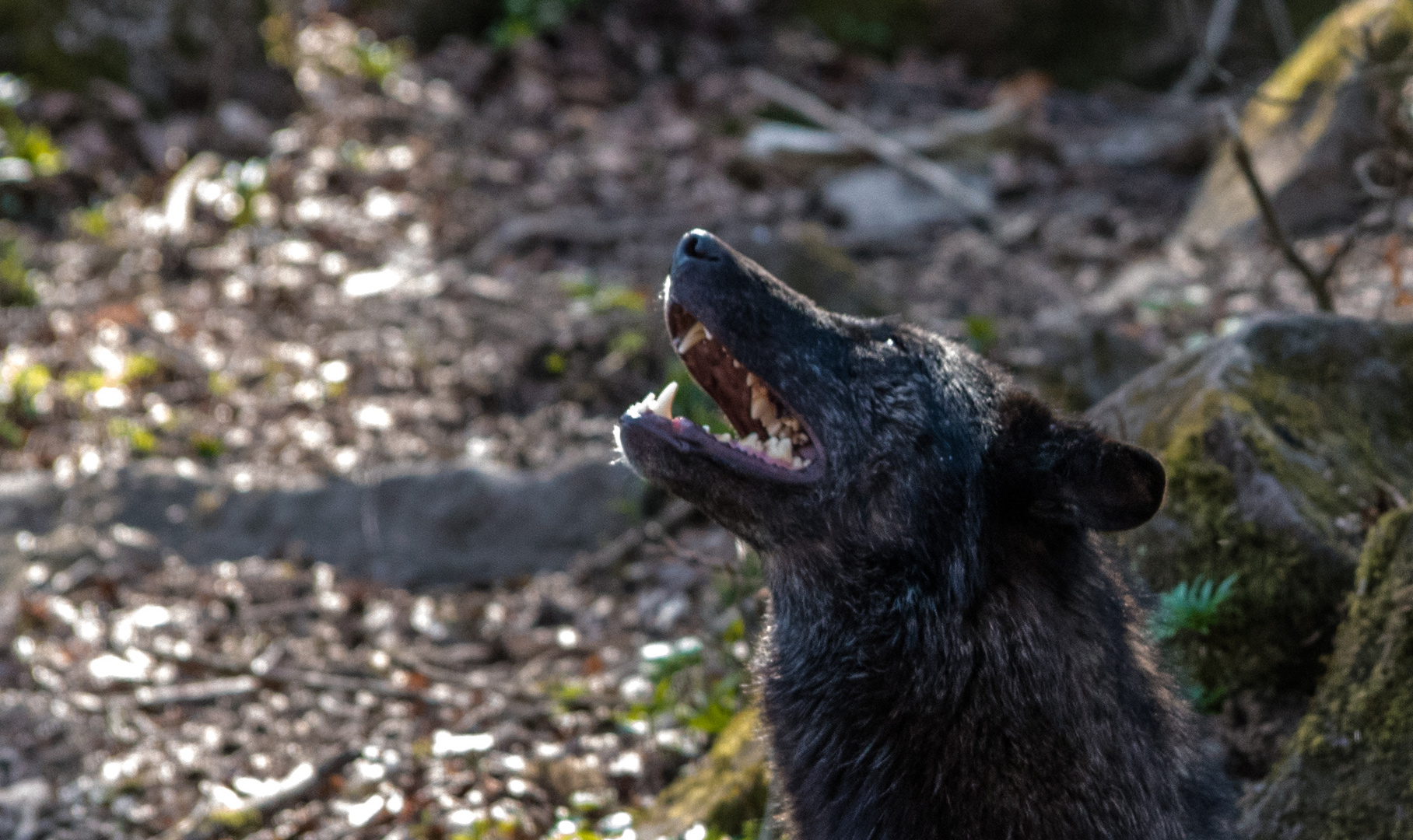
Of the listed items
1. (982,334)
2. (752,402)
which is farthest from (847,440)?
(982,334)

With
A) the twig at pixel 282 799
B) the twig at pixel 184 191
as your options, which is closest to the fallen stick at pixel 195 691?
the twig at pixel 282 799

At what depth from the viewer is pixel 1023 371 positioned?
6961 mm

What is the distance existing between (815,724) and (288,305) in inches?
273

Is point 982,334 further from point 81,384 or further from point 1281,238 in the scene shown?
point 81,384

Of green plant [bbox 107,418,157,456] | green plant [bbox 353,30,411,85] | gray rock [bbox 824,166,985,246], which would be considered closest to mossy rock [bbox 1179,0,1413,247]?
gray rock [bbox 824,166,985,246]

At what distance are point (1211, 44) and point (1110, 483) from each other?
42.3 feet

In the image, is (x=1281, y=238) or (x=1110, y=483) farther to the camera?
(x=1281, y=238)

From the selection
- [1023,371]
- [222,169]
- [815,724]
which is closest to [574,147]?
[222,169]

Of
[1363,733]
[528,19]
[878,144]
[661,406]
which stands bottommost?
[1363,733]

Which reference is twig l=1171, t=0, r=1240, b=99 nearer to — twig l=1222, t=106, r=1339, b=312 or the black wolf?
twig l=1222, t=106, r=1339, b=312

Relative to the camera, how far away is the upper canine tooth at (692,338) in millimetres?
3541

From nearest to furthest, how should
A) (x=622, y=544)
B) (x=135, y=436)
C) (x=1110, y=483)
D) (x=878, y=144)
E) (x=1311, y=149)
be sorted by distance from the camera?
(x=1110, y=483) < (x=622, y=544) < (x=135, y=436) < (x=1311, y=149) < (x=878, y=144)

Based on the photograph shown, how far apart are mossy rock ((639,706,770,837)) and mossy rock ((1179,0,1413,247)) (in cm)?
659

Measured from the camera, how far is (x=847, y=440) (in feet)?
11.0
